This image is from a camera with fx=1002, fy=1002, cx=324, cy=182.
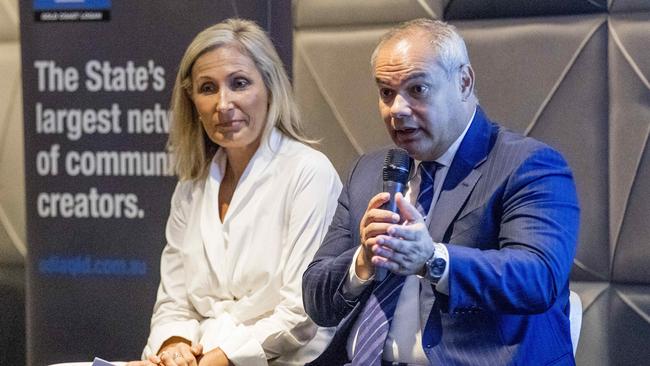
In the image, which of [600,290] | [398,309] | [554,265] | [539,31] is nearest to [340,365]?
[398,309]

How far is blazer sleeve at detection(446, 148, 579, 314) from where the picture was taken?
2.24 m

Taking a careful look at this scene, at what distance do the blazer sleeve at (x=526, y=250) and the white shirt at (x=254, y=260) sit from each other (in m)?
0.76

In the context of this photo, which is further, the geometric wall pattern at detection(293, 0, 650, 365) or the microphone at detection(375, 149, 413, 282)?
the geometric wall pattern at detection(293, 0, 650, 365)

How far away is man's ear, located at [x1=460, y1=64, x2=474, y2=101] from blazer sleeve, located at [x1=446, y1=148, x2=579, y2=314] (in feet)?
0.77

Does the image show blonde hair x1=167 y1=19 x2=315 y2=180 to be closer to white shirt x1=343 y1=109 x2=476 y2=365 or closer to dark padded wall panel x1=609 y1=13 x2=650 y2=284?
white shirt x1=343 y1=109 x2=476 y2=365

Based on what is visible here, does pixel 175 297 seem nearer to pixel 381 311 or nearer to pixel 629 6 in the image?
pixel 381 311

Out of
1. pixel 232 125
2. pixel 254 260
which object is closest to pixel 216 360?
pixel 254 260

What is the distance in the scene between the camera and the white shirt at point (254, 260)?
2943mm

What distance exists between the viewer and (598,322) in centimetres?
347

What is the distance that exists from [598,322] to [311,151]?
119 cm

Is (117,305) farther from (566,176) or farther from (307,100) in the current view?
(566,176)

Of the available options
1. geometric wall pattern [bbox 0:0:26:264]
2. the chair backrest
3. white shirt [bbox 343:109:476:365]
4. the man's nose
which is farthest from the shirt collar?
geometric wall pattern [bbox 0:0:26:264]

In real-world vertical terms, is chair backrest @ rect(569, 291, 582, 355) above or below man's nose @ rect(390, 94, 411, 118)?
below

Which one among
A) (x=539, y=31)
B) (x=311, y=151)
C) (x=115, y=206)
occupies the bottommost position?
(x=115, y=206)
